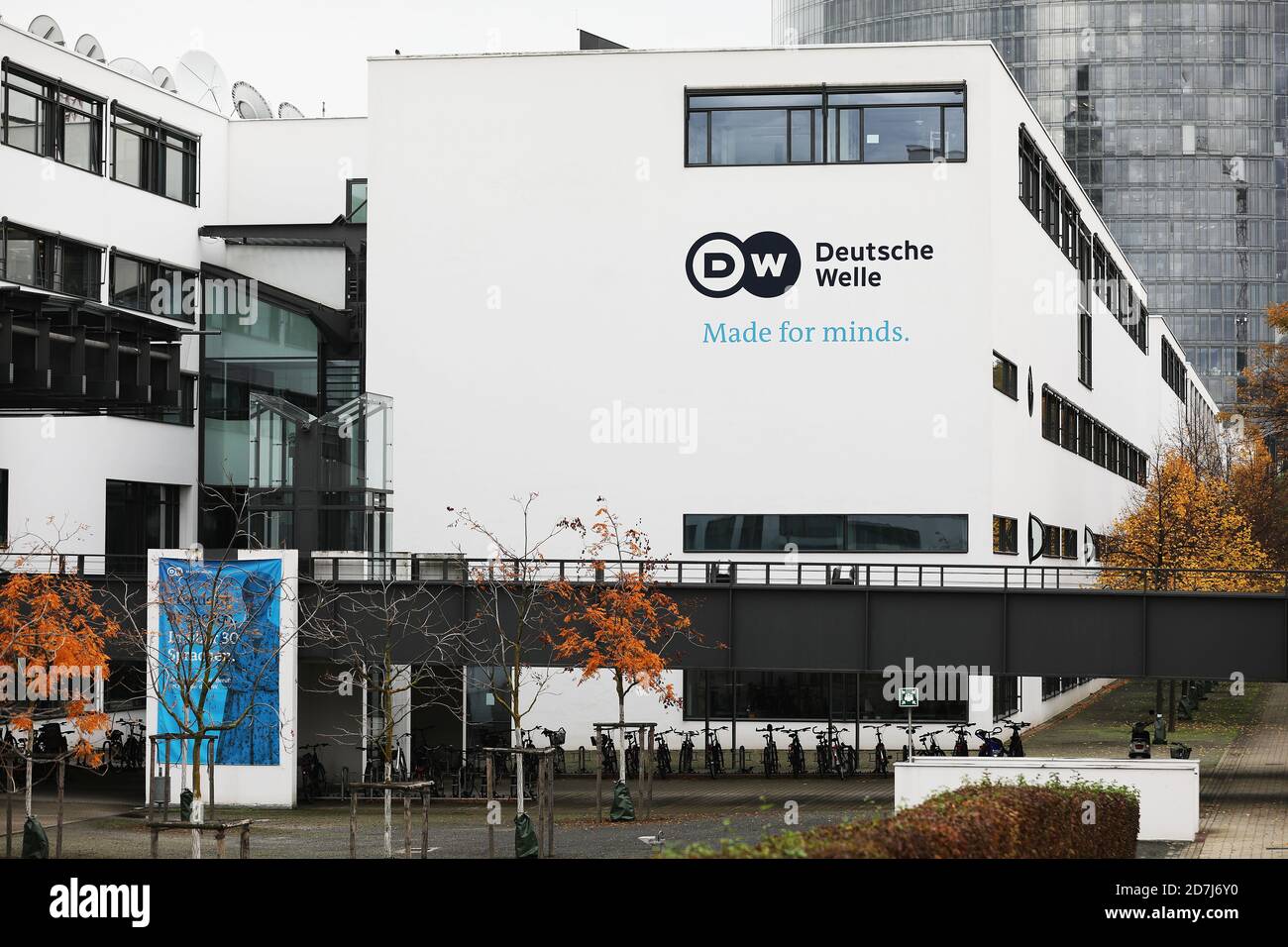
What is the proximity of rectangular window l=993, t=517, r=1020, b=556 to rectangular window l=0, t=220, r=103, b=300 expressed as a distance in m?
27.7

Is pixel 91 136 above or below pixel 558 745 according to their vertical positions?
above

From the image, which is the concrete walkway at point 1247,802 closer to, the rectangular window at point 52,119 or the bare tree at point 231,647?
the bare tree at point 231,647

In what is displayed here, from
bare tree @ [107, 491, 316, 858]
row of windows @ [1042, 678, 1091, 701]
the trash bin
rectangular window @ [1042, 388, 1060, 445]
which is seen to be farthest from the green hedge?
rectangular window @ [1042, 388, 1060, 445]

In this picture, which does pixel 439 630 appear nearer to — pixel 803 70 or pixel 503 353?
pixel 503 353

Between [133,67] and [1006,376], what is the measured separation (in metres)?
31.0

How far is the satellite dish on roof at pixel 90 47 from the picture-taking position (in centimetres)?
5650

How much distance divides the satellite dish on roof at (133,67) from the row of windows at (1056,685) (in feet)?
121

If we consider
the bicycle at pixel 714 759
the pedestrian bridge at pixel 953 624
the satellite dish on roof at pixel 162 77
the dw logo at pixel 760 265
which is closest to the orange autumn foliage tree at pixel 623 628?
the pedestrian bridge at pixel 953 624

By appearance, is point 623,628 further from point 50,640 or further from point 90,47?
point 90,47

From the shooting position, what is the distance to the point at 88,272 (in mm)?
51625

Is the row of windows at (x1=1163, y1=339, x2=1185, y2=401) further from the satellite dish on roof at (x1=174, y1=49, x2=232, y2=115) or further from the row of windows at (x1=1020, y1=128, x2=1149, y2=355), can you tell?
the satellite dish on roof at (x1=174, y1=49, x2=232, y2=115)

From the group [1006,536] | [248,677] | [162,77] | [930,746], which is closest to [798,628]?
[930,746]

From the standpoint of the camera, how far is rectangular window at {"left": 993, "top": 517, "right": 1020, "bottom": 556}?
5041cm
